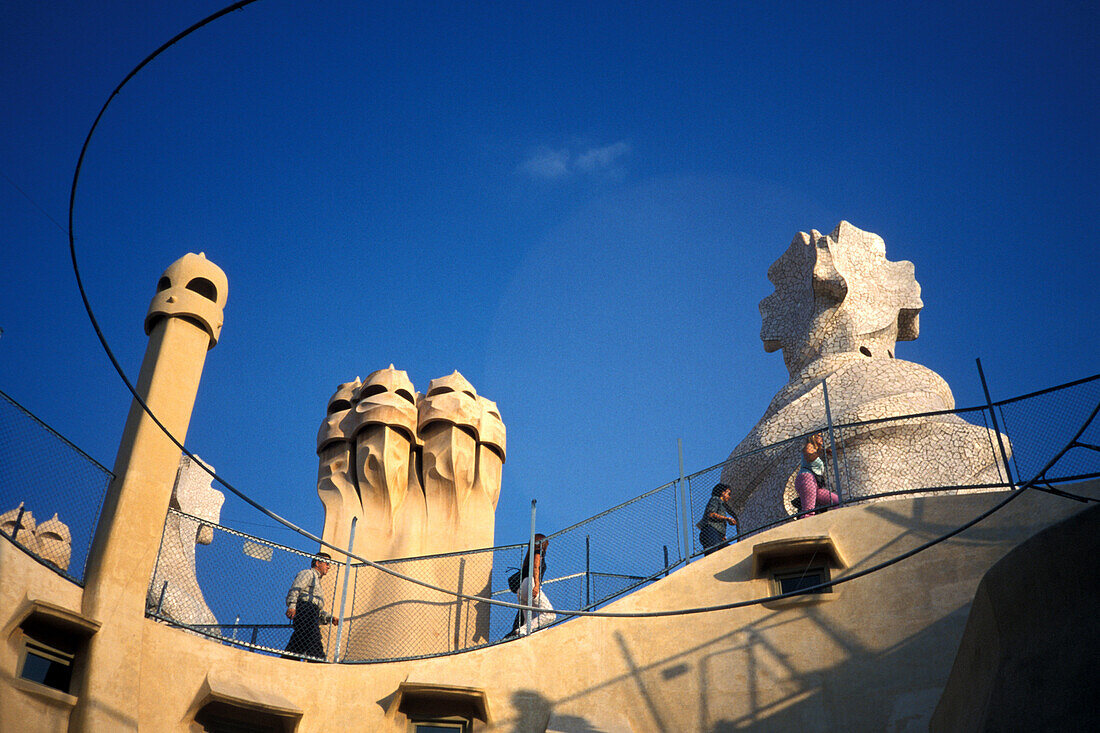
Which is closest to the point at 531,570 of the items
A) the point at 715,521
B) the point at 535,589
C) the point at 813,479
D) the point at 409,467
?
the point at 535,589

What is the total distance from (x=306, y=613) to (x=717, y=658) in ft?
15.0

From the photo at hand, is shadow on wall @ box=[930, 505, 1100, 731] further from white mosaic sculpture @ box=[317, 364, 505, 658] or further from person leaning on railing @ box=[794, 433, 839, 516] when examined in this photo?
white mosaic sculpture @ box=[317, 364, 505, 658]

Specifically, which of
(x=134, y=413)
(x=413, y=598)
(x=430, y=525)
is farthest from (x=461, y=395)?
(x=134, y=413)

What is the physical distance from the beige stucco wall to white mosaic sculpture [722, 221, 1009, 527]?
1035 millimetres

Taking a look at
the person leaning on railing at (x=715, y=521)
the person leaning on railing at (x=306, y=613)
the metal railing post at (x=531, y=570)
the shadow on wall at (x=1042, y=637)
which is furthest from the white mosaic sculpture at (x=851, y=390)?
the person leaning on railing at (x=306, y=613)

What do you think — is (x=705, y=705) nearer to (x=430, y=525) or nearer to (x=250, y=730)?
(x=250, y=730)

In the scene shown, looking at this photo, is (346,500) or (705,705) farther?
(346,500)

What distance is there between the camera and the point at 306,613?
478 inches

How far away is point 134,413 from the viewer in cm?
1186

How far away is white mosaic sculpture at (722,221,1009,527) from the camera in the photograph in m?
13.6

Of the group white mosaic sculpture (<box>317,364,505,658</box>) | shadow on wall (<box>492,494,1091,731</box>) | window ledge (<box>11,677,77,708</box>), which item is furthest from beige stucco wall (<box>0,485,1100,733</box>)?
white mosaic sculpture (<box>317,364,505,658</box>)

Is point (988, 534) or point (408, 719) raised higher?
point (988, 534)

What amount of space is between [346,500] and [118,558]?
560 cm

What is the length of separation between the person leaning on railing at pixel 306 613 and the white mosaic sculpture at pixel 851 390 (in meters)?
5.04
